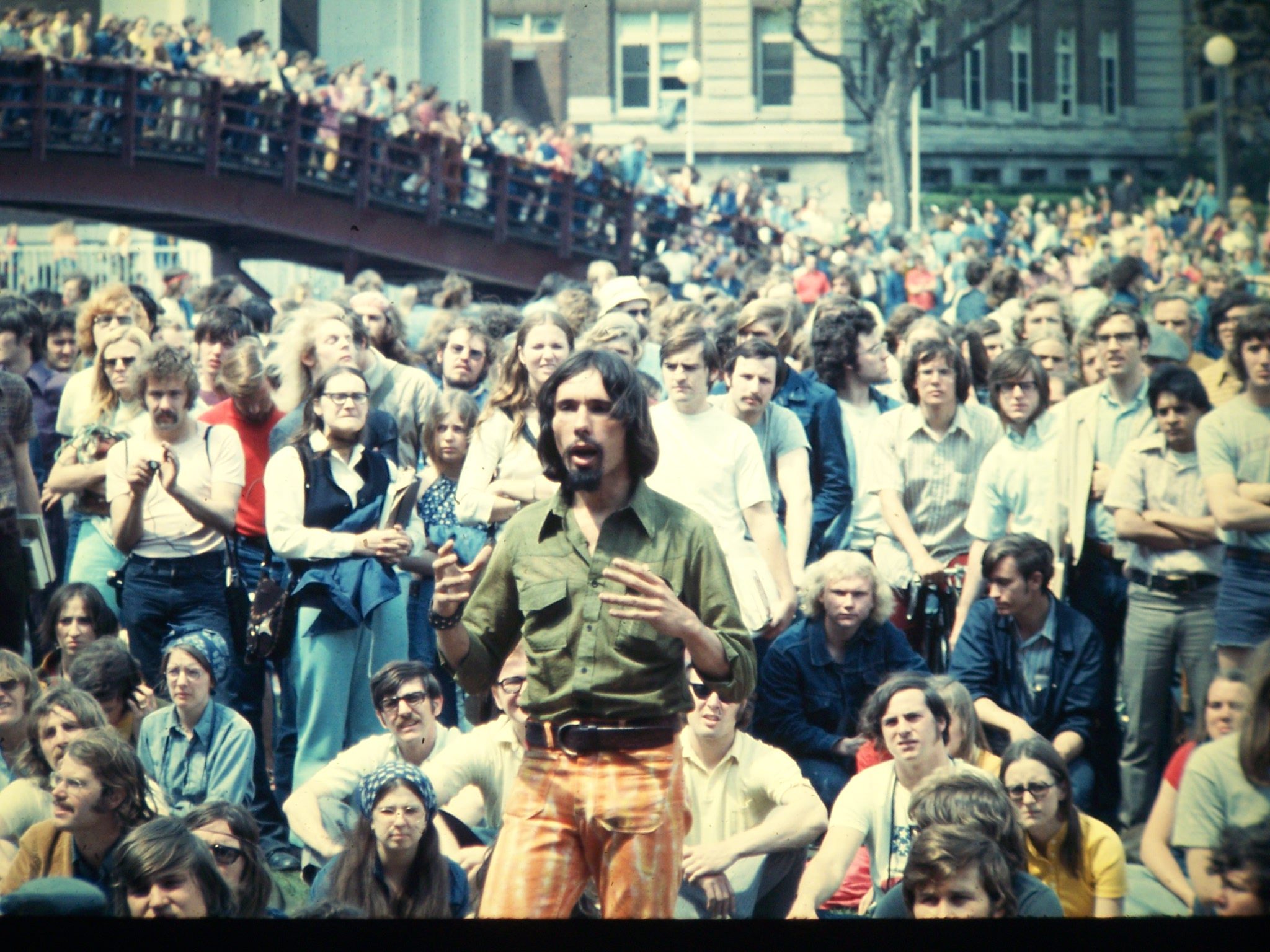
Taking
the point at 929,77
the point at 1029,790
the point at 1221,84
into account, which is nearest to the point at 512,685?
the point at 1029,790

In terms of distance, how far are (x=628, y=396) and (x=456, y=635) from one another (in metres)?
0.54

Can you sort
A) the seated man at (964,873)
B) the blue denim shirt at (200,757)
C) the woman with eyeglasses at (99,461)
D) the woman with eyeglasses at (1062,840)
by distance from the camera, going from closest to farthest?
the seated man at (964,873), the woman with eyeglasses at (1062,840), the blue denim shirt at (200,757), the woman with eyeglasses at (99,461)

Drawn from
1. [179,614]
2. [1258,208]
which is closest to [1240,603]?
[1258,208]

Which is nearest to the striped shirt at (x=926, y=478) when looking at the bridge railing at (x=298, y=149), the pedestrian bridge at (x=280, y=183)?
the bridge railing at (x=298, y=149)

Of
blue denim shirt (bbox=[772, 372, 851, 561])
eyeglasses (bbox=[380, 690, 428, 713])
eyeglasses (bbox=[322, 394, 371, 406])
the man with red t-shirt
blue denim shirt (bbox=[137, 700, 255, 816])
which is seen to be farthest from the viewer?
blue denim shirt (bbox=[772, 372, 851, 561])

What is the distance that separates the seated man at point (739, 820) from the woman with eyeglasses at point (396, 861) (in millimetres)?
615

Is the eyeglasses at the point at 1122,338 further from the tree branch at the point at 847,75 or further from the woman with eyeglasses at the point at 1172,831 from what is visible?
the woman with eyeglasses at the point at 1172,831

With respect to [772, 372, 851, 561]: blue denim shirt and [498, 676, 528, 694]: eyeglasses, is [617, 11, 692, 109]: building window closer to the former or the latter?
[772, 372, 851, 561]: blue denim shirt

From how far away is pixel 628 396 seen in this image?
9.65ft

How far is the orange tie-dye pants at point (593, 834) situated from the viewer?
2883 mm

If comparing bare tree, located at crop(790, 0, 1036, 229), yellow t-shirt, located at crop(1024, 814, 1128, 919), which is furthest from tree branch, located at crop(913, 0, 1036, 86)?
yellow t-shirt, located at crop(1024, 814, 1128, 919)

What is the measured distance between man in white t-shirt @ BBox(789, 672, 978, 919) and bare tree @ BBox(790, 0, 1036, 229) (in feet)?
7.33

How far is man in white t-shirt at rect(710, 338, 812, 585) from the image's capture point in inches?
195

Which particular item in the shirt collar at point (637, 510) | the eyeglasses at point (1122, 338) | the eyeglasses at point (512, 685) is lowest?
the eyeglasses at point (512, 685)
